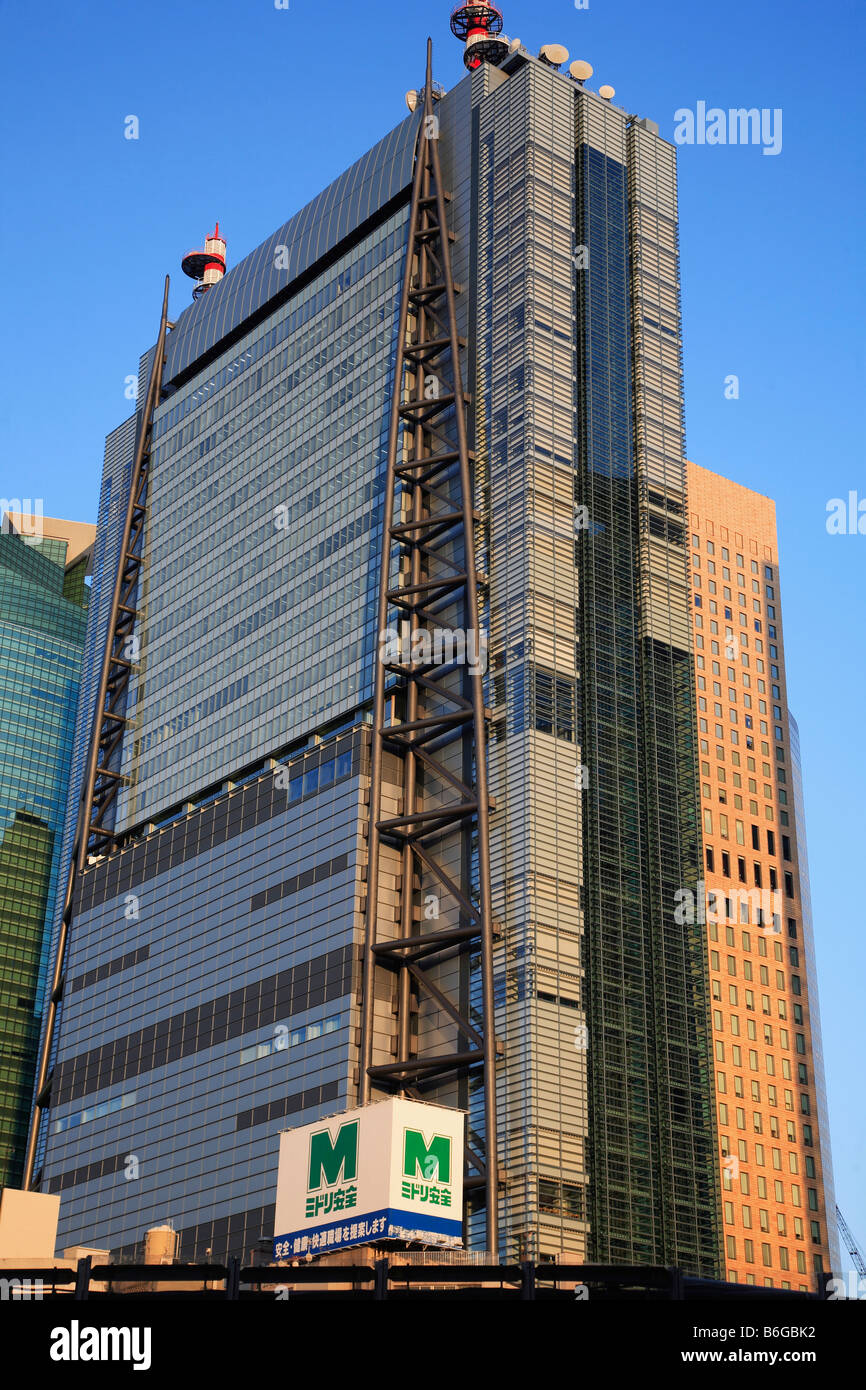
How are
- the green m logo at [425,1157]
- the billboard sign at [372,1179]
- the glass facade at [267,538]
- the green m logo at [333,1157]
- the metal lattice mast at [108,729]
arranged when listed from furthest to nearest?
the metal lattice mast at [108,729] → the glass facade at [267,538] → the green m logo at [333,1157] → the green m logo at [425,1157] → the billboard sign at [372,1179]

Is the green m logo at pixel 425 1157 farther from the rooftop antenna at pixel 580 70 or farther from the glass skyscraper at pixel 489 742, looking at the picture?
the rooftop antenna at pixel 580 70

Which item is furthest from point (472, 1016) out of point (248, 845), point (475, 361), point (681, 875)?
point (475, 361)

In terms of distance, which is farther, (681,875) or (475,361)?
(475,361)

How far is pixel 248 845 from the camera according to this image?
139m

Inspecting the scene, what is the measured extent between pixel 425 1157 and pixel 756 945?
3972 inches

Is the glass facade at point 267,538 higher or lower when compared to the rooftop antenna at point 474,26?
lower

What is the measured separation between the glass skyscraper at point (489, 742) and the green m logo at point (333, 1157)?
931 inches

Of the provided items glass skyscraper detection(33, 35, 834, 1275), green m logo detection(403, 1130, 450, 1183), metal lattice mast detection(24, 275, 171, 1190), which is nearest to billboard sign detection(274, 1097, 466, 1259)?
green m logo detection(403, 1130, 450, 1183)

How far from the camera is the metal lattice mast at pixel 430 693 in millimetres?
115188

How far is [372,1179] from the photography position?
8006 centimetres

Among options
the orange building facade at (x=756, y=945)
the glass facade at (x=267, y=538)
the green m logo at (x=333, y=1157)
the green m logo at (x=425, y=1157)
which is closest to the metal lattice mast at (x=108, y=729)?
the glass facade at (x=267, y=538)

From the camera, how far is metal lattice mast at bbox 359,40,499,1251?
115 metres

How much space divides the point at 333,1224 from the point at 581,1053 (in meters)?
35.3
